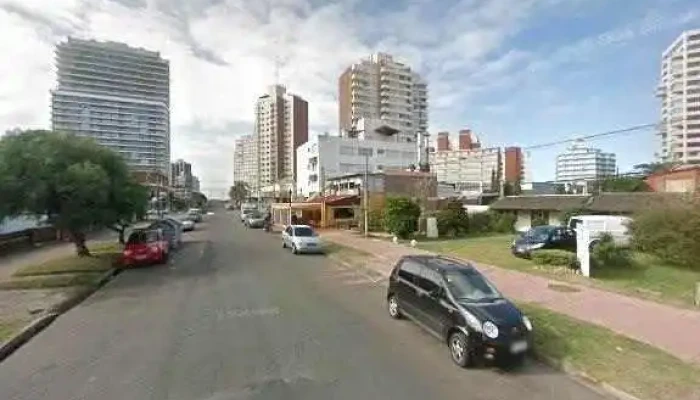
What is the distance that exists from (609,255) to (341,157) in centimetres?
6580

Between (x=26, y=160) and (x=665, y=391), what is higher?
(x=26, y=160)

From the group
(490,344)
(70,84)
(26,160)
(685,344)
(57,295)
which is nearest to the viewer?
(490,344)

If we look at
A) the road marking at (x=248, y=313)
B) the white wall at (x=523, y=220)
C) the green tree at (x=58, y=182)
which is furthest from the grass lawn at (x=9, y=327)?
the white wall at (x=523, y=220)

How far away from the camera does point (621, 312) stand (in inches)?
441

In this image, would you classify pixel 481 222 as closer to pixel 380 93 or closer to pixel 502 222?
pixel 502 222

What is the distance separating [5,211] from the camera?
17016 millimetres

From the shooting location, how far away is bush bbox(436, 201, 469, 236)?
32.5 metres

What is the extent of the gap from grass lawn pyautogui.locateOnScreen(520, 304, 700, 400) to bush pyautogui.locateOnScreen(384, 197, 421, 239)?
21.6m

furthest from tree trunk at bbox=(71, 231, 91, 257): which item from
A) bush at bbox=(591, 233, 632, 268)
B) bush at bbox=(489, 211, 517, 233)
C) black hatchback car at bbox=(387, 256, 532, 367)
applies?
bush at bbox=(489, 211, 517, 233)

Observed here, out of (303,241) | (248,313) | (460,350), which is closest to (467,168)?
(303,241)

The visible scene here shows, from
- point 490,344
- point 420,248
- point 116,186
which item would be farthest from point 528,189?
point 490,344

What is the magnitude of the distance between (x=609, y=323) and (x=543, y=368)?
351cm

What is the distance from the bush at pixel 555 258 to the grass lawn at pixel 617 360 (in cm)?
868

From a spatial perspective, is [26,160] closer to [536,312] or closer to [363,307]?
[363,307]
